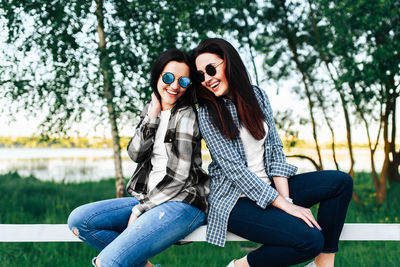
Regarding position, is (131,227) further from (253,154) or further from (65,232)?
(253,154)

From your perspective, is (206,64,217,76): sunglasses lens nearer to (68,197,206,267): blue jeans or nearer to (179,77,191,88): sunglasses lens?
(179,77,191,88): sunglasses lens

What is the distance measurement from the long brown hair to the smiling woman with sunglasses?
11cm

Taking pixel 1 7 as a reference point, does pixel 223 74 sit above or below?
below

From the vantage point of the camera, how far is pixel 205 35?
555 centimetres

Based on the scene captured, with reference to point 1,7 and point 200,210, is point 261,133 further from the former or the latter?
point 1,7

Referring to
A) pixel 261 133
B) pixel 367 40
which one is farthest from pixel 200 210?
pixel 367 40

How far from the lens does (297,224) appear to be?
6.73 ft

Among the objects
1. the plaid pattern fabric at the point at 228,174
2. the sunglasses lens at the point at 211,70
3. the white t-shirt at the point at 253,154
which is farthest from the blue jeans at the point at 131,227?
the sunglasses lens at the point at 211,70

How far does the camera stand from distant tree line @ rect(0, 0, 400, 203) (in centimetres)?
535

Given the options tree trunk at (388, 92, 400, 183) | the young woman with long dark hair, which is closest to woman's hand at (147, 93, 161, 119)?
the young woman with long dark hair

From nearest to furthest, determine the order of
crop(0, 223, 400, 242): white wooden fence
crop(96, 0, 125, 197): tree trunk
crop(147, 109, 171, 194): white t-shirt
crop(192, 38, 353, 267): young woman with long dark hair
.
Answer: crop(192, 38, 353, 267): young woman with long dark hair → crop(147, 109, 171, 194): white t-shirt → crop(0, 223, 400, 242): white wooden fence → crop(96, 0, 125, 197): tree trunk

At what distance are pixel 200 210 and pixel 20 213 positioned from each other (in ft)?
18.2

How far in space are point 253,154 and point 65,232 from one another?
4.11ft

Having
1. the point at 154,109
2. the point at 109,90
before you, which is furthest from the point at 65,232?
the point at 109,90
